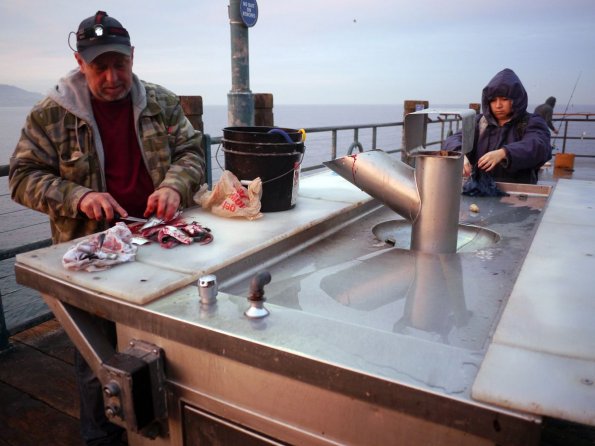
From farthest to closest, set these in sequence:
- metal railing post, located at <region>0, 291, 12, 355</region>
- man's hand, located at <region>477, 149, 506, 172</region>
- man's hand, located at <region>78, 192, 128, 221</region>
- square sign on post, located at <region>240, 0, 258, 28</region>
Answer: square sign on post, located at <region>240, 0, 258, 28</region> → metal railing post, located at <region>0, 291, 12, 355</region> → man's hand, located at <region>477, 149, 506, 172</region> → man's hand, located at <region>78, 192, 128, 221</region>

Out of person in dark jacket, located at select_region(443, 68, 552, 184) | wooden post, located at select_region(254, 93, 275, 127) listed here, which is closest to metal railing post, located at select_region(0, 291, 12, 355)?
person in dark jacket, located at select_region(443, 68, 552, 184)

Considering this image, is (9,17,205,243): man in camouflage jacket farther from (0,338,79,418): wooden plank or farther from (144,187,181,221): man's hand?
(0,338,79,418): wooden plank

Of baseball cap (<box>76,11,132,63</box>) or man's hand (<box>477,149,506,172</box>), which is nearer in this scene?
baseball cap (<box>76,11,132,63</box>)

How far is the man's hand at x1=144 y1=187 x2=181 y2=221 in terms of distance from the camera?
172cm

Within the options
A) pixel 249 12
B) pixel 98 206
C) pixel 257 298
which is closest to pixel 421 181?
pixel 257 298

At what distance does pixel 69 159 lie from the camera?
1.89 m

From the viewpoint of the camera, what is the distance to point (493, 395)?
2.35ft

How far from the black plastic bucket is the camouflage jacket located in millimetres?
252

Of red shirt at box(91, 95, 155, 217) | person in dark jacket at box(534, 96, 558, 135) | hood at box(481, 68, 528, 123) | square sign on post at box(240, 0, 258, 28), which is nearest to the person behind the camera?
red shirt at box(91, 95, 155, 217)

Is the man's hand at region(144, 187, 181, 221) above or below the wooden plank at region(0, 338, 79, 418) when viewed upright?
above

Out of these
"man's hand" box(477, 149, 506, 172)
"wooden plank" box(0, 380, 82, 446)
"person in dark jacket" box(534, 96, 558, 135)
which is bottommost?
"wooden plank" box(0, 380, 82, 446)

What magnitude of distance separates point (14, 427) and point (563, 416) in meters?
2.31

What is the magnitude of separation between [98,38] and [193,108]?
83.9 inches

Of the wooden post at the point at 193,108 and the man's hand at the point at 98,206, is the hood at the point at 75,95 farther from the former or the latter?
the wooden post at the point at 193,108
